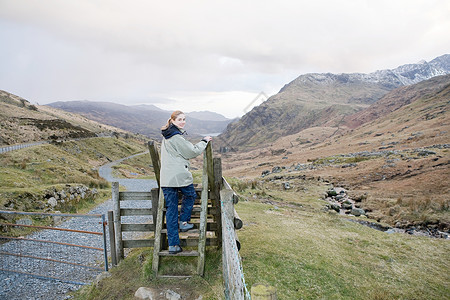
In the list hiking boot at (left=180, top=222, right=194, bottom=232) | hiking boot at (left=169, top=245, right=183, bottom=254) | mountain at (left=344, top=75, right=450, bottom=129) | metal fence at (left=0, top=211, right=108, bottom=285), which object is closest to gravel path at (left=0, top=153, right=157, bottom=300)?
metal fence at (left=0, top=211, right=108, bottom=285)

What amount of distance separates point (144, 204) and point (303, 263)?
15125mm

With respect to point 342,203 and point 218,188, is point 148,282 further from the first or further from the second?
point 342,203

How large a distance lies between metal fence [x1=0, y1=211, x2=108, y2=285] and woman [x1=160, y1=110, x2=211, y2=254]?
7.74ft

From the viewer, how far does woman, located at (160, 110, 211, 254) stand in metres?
5.93

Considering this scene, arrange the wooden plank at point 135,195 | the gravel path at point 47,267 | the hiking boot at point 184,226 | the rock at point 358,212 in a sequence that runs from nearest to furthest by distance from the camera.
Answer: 1. the hiking boot at point 184,226
2. the wooden plank at point 135,195
3. the gravel path at point 47,267
4. the rock at point 358,212

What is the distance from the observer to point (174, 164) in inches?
239

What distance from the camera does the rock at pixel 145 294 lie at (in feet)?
18.4

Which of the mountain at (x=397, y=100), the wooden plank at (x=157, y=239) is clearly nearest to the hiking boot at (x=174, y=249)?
the wooden plank at (x=157, y=239)

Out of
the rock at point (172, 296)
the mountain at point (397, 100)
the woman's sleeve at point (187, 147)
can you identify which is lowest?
the rock at point (172, 296)

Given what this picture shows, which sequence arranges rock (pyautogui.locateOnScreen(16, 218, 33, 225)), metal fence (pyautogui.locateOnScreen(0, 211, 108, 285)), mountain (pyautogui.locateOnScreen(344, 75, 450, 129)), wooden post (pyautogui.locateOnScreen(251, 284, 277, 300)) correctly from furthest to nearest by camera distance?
mountain (pyautogui.locateOnScreen(344, 75, 450, 129)) < rock (pyautogui.locateOnScreen(16, 218, 33, 225)) < metal fence (pyautogui.locateOnScreen(0, 211, 108, 285)) < wooden post (pyautogui.locateOnScreen(251, 284, 277, 300))

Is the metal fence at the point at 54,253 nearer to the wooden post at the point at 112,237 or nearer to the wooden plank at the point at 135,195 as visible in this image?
the wooden post at the point at 112,237

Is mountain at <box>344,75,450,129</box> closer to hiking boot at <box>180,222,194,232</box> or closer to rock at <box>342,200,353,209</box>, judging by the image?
rock at <box>342,200,353,209</box>

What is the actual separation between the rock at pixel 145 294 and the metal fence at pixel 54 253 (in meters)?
2.10

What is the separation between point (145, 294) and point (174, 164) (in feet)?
9.93
